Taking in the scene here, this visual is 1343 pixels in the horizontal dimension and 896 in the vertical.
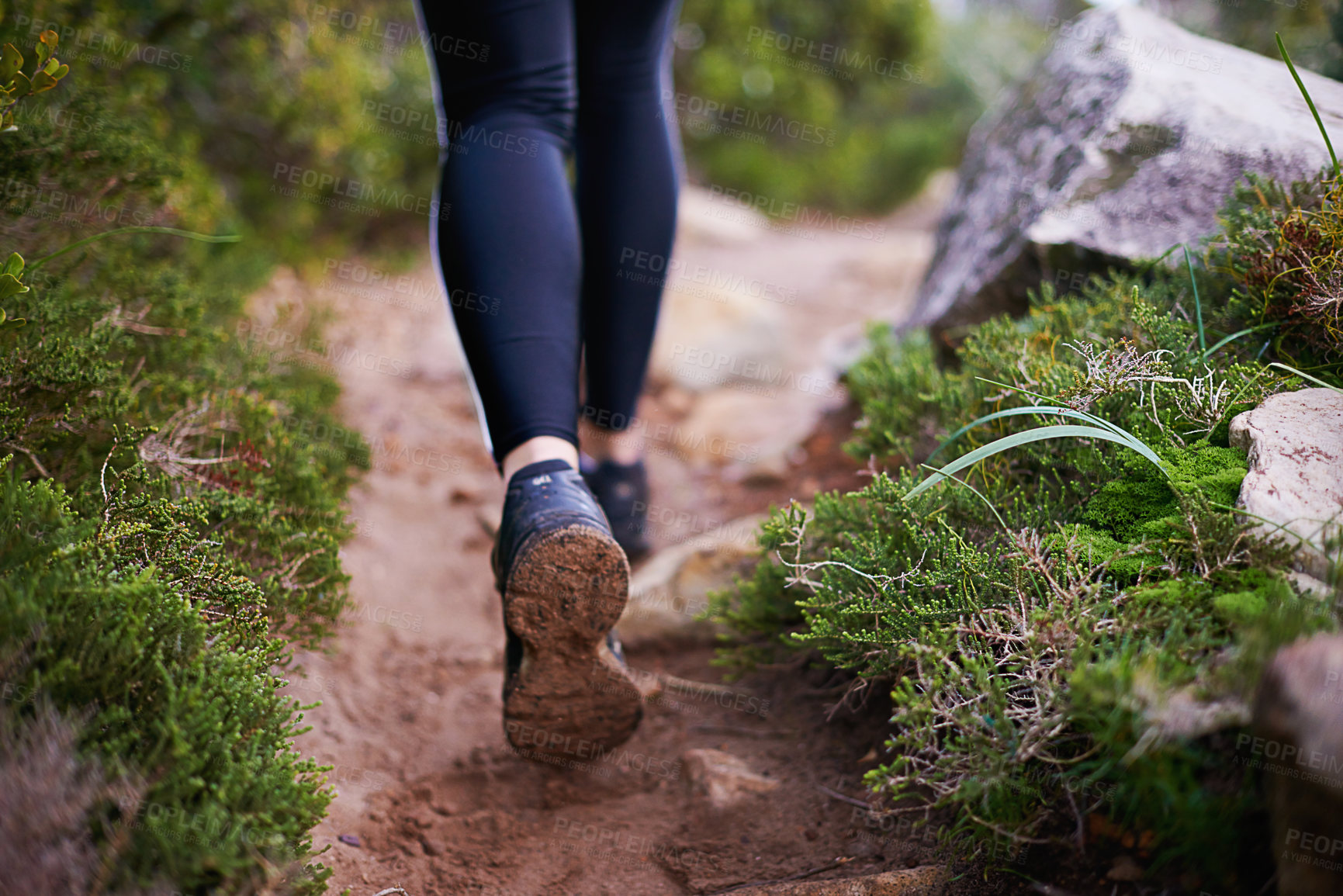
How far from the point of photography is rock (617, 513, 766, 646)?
6.41 feet

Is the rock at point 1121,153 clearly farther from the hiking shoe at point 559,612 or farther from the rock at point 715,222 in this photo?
the rock at point 715,222

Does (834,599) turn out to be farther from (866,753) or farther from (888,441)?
(888,441)

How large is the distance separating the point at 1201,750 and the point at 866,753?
63 centimetres

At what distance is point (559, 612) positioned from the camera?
1342 mm

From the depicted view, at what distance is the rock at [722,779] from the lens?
1431 mm

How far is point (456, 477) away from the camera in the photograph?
9.39ft

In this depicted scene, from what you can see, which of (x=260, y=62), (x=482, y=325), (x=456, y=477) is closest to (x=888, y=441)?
(x=482, y=325)
